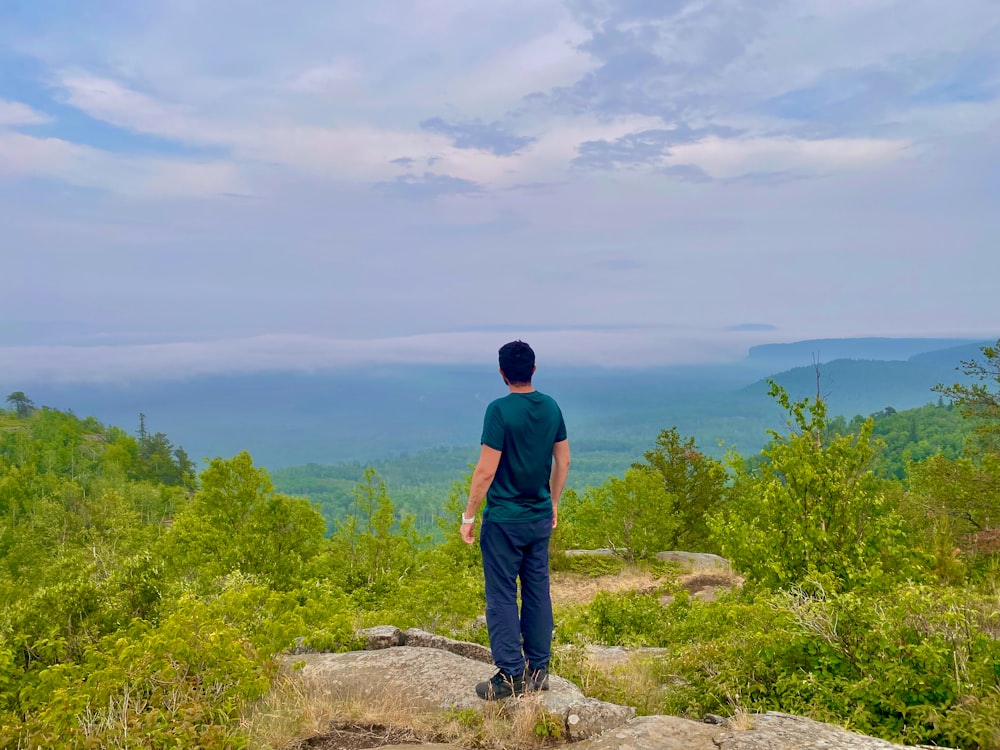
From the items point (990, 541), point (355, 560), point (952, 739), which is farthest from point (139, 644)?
point (990, 541)

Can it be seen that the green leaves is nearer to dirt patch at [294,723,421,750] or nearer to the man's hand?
→ the man's hand

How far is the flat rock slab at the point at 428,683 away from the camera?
5.23 meters

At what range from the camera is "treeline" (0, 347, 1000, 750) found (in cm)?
486

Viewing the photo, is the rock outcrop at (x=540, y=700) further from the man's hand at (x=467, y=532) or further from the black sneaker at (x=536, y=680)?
the man's hand at (x=467, y=532)

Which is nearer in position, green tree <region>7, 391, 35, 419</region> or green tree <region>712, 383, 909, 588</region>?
green tree <region>712, 383, 909, 588</region>

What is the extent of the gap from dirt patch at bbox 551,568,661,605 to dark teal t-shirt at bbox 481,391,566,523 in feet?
48.7

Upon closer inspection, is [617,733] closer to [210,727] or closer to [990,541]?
[210,727]

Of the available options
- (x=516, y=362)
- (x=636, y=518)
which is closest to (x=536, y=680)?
(x=516, y=362)

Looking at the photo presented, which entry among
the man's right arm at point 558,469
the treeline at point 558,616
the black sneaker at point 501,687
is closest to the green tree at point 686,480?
the treeline at point 558,616

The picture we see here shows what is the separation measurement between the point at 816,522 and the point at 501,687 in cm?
536

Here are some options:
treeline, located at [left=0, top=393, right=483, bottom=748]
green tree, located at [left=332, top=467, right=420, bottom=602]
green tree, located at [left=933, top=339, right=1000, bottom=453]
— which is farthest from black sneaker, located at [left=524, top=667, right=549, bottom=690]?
green tree, located at [left=933, top=339, right=1000, bottom=453]

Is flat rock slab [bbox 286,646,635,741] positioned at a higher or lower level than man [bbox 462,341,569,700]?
lower

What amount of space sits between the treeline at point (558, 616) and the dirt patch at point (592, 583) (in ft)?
12.2

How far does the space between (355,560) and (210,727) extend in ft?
40.4
